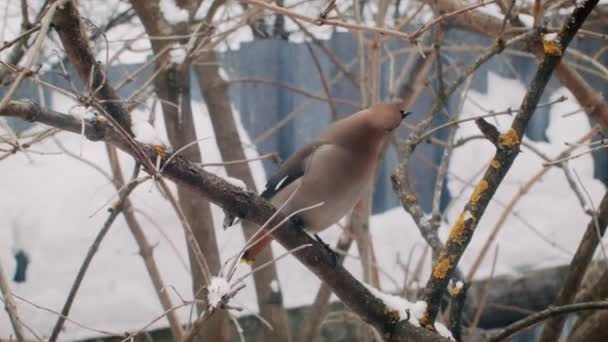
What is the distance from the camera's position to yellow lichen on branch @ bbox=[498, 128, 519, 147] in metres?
1.75

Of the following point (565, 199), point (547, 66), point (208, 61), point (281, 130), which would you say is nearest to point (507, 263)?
point (565, 199)

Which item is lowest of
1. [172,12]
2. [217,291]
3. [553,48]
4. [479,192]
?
[217,291]

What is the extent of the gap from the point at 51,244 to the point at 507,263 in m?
2.57

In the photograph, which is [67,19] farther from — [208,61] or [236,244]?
[236,244]

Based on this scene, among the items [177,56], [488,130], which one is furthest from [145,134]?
[177,56]

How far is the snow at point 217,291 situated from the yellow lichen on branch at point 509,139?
871 mm

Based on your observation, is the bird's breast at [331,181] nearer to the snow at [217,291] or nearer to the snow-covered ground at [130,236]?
the snow at [217,291]

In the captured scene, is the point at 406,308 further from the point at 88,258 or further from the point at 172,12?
the point at 172,12

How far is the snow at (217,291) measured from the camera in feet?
3.60

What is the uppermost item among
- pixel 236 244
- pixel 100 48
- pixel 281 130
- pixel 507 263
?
pixel 100 48

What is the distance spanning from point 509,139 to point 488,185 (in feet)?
0.39

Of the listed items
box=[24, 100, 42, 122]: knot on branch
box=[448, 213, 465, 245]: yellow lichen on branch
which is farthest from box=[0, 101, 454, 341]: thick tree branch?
box=[448, 213, 465, 245]: yellow lichen on branch

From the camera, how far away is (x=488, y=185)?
1.78m

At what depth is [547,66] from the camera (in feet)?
5.65
